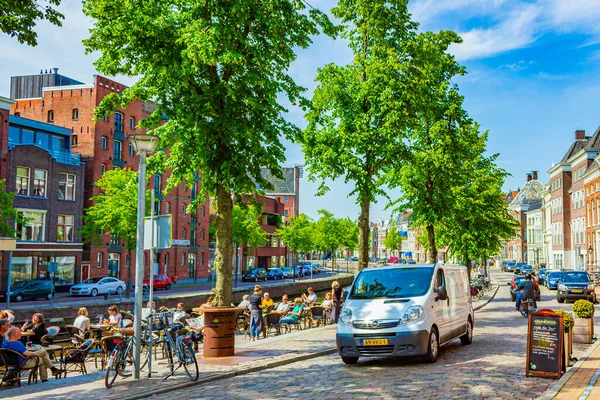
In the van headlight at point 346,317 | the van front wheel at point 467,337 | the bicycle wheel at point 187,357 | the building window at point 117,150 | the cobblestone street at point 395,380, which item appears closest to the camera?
the cobblestone street at point 395,380

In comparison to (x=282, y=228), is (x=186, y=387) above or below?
below

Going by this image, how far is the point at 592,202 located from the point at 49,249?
51624 mm

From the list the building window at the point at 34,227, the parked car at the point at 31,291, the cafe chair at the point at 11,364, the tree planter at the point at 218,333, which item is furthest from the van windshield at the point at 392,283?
the building window at the point at 34,227

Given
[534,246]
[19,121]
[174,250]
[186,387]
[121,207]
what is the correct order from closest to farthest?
[186,387] < [121,207] < [19,121] < [174,250] < [534,246]

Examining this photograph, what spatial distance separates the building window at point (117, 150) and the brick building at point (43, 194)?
5.43 meters

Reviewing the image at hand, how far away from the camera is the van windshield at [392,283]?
12.3 meters

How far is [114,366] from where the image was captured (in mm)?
10227

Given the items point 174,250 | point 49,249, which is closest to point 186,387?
point 49,249

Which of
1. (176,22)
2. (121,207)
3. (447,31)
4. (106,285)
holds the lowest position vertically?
(106,285)

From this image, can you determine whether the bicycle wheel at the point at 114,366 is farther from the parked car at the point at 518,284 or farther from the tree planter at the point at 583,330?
the parked car at the point at 518,284

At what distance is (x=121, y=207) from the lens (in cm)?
3916

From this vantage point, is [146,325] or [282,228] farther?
[282,228]

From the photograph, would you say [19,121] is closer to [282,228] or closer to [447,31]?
[447,31]

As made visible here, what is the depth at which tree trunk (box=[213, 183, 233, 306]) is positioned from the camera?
13828 mm
